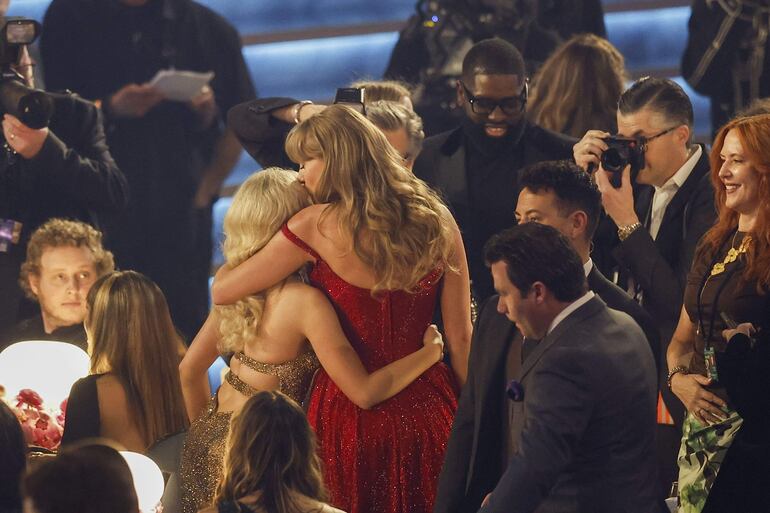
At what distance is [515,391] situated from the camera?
10.6 feet

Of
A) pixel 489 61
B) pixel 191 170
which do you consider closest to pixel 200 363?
pixel 489 61

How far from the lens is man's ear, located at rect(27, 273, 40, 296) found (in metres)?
5.17

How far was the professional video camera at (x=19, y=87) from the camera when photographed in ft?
16.7

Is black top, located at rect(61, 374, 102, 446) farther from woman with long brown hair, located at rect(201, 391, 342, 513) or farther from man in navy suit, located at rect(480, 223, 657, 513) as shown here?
man in navy suit, located at rect(480, 223, 657, 513)

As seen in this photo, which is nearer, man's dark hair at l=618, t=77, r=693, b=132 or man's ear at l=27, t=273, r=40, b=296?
man's dark hair at l=618, t=77, r=693, b=132

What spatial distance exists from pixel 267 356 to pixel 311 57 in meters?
3.25

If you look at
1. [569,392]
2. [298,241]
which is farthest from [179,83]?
[569,392]

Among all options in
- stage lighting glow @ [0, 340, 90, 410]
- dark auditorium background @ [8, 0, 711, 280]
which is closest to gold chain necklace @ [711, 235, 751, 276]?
stage lighting glow @ [0, 340, 90, 410]

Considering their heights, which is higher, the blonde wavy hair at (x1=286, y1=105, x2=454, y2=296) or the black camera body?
the blonde wavy hair at (x1=286, y1=105, x2=454, y2=296)

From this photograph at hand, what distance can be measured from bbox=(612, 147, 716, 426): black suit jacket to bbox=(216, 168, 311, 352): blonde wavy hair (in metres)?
1.05

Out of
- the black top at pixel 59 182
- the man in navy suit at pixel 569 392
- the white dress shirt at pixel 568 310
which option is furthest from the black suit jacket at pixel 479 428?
the black top at pixel 59 182

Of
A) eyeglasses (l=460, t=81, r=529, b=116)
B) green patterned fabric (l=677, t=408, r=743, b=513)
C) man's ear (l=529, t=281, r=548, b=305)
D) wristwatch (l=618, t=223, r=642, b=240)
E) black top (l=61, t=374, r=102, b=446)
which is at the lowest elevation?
green patterned fabric (l=677, t=408, r=743, b=513)

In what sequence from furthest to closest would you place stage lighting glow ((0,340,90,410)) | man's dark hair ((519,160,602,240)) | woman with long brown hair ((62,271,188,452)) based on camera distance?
woman with long brown hair ((62,271,188,452))
stage lighting glow ((0,340,90,410))
man's dark hair ((519,160,602,240))

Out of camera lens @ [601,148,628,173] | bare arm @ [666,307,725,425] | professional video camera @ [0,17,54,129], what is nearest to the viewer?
bare arm @ [666,307,725,425]
